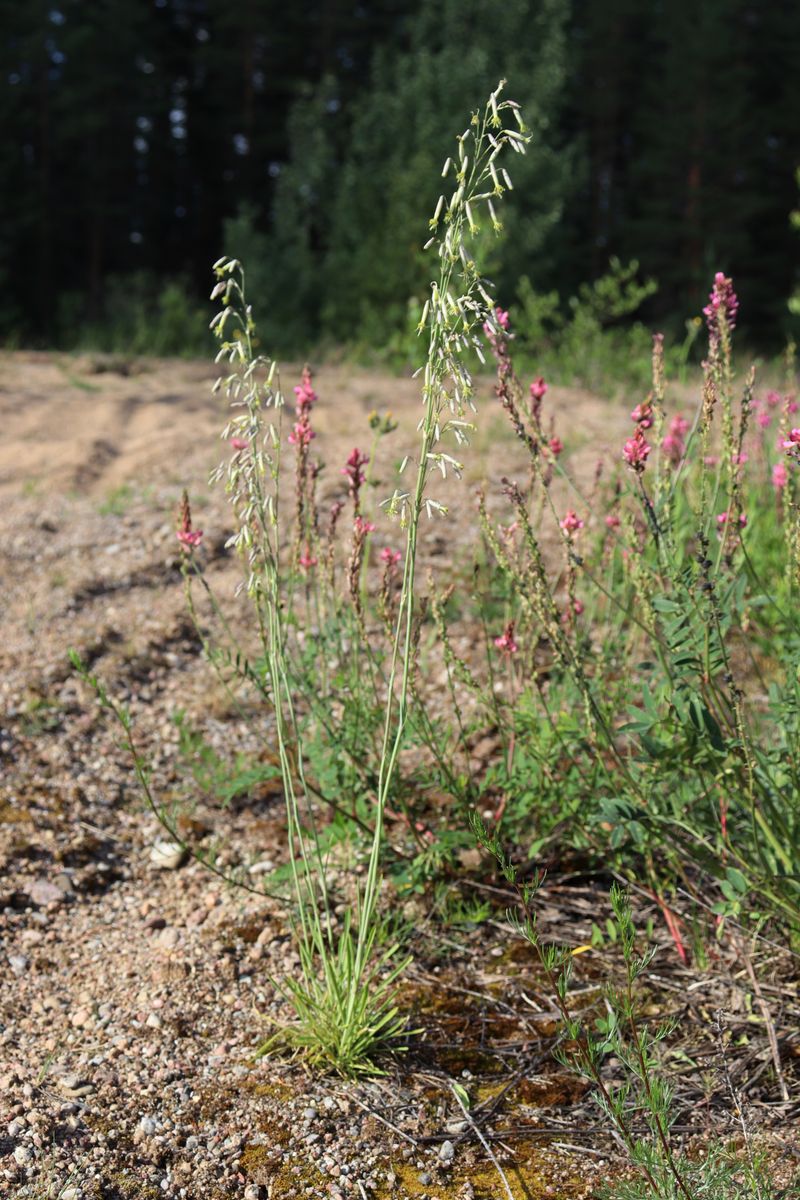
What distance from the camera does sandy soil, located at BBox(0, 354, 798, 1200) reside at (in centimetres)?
205

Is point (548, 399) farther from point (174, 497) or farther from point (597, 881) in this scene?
point (597, 881)

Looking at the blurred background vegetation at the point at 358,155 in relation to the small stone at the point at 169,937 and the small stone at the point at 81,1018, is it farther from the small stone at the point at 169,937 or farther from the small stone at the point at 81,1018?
the small stone at the point at 81,1018

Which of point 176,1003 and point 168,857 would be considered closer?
point 176,1003

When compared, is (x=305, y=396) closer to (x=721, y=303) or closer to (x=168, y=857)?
(x=721, y=303)

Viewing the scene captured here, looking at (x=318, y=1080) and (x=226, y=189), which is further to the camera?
(x=226, y=189)

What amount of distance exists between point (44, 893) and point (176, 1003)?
0.61m

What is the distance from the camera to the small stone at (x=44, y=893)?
288cm

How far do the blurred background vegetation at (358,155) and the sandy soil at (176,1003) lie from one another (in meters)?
10.0

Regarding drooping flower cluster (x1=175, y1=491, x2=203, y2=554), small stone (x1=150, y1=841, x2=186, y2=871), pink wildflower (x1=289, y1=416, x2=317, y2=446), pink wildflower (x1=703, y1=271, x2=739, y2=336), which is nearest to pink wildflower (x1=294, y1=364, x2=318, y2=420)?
pink wildflower (x1=289, y1=416, x2=317, y2=446)

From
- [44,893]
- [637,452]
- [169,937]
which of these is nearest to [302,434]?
[637,452]

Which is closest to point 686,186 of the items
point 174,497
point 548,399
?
point 548,399

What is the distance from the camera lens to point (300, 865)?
2.72 meters

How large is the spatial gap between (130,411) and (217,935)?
5047 mm

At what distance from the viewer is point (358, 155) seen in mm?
17766
